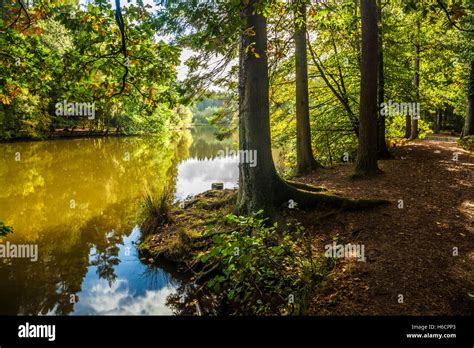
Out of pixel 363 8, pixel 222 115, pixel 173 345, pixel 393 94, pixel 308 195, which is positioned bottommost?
pixel 173 345

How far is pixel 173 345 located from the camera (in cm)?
295

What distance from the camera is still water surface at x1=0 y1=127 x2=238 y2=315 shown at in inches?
224

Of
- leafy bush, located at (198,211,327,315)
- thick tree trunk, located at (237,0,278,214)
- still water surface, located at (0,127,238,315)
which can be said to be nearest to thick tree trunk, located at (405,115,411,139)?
still water surface, located at (0,127,238,315)

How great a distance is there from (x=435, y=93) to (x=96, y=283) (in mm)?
21194

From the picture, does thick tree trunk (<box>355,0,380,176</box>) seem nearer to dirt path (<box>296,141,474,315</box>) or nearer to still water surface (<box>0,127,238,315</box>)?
dirt path (<box>296,141,474,315</box>)

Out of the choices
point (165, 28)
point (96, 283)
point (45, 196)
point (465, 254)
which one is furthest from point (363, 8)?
point (45, 196)

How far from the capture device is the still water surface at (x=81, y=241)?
18.7ft

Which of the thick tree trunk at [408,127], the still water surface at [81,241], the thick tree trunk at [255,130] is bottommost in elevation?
the still water surface at [81,241]

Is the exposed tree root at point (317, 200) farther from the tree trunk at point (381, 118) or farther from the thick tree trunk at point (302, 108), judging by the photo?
the tree trunk at point (381, 118)

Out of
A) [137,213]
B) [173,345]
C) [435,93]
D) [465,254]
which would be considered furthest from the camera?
[435,93]

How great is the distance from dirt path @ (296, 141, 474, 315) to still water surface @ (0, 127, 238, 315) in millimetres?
3219

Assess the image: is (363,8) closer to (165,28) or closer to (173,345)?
(165,28)

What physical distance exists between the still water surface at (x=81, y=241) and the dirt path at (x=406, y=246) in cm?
322

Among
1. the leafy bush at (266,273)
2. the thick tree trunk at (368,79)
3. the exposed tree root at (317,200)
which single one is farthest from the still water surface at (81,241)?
the thick tree trunk at (368,79)
